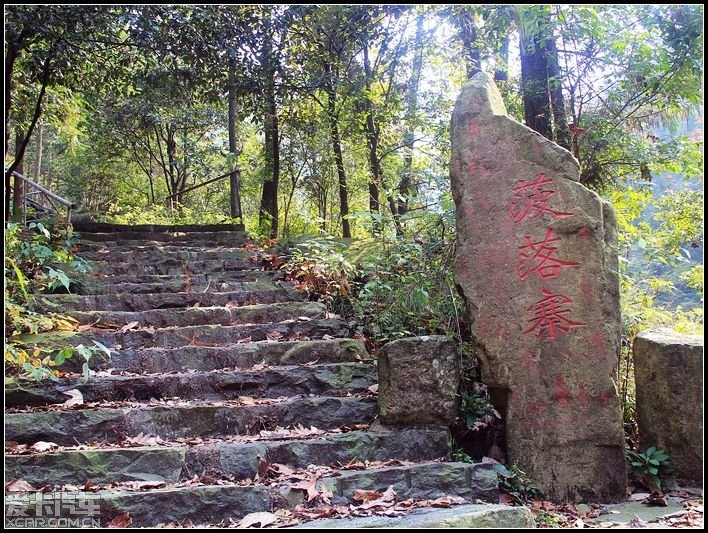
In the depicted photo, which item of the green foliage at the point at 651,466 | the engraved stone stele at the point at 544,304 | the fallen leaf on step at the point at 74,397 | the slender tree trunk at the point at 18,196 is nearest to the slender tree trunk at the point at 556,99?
the engraved stone stele at the point at 544,304

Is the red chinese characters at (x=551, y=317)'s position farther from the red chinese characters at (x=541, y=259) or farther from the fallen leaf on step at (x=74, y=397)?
the fallen leaf on step at (x=74, y=397)

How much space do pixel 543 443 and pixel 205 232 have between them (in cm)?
721

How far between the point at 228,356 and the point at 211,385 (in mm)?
422

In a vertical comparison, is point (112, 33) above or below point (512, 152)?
above

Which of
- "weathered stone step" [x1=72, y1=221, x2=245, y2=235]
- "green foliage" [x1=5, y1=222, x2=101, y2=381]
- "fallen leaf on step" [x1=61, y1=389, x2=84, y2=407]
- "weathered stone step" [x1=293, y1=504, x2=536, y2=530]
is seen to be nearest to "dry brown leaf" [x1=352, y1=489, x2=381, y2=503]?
"weathered stone step" [x1=293, y1=504, x2=536, y2=530]

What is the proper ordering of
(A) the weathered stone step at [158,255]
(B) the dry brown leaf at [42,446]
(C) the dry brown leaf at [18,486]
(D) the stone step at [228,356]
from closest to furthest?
(C) the dry brown leaf at [18,486] < (B) the dry brown leaf at [42,446] < (D) the stone step at [228,356] < (A) the weathered stone step at [158,255]

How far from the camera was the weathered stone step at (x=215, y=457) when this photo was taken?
123 inches

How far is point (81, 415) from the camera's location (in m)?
3.54

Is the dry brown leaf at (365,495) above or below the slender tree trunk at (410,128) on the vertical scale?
below

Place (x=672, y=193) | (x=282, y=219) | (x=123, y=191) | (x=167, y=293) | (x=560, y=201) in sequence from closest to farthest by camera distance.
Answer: (x=560, y=201), (x=167, y=293), (x=672, y=193), (x=282, y=219), (x=123, y=191)

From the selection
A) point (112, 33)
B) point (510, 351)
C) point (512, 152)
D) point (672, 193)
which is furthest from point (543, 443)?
point (672, 193)

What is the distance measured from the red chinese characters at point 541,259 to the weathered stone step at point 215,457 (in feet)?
4.07

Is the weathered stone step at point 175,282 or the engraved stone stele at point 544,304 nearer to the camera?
the engraved stone stele at point 544,304

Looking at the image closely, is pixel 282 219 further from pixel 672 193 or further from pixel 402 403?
pixel 402 403
